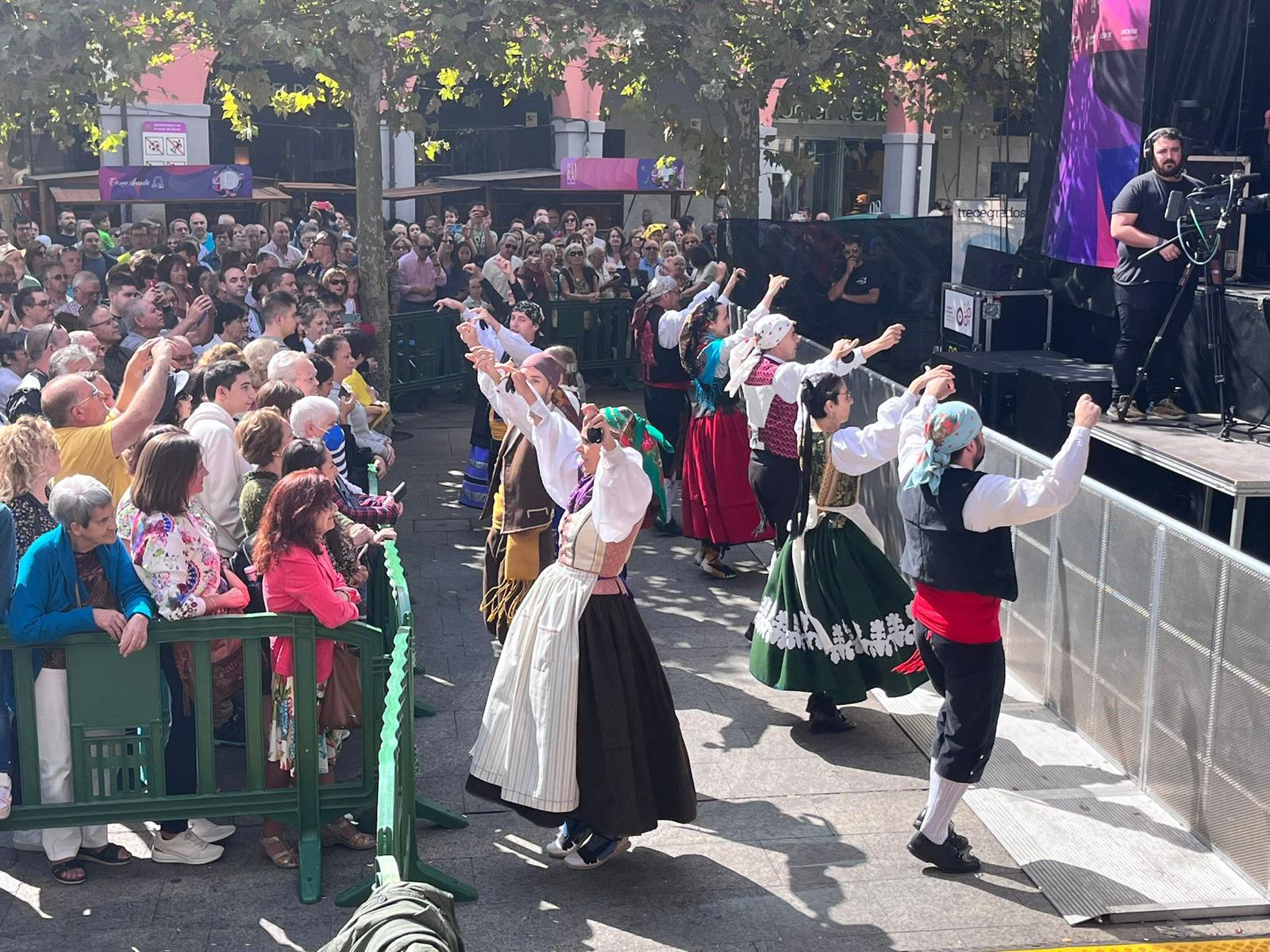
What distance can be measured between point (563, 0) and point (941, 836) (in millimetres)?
9773

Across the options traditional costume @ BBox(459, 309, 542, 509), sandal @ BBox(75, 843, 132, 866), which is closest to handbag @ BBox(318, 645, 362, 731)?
sandal @ BBox(75, 843, 132, 866)

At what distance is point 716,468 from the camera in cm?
984

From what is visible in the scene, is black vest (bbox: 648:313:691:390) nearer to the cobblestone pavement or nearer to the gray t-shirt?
the gray t-shirt

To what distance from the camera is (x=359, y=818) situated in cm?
611

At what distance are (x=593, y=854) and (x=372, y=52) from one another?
9896 mm

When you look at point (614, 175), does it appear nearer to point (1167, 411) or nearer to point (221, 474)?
point (1167, 411)

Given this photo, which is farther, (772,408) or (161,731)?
(772,408)

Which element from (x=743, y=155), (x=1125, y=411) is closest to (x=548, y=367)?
(x=1125, y=411)

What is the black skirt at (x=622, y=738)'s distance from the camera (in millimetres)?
5555

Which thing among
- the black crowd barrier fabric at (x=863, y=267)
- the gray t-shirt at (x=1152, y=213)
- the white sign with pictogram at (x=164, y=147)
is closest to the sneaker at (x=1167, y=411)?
the gray t-shirt at (x=1152, y=213)

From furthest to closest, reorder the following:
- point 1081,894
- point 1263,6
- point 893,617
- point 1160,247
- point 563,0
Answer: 1. point 563,0
2. point 1263,6
3. point 1160,247
4. point 893,617
5. point 1081,894

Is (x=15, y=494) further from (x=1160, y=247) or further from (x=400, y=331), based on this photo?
(x=400, y=331)

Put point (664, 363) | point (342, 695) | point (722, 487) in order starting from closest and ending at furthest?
point (342, 695) < point (722, 487) < point (664, 363)

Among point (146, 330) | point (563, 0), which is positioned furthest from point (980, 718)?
point (563, 0)
